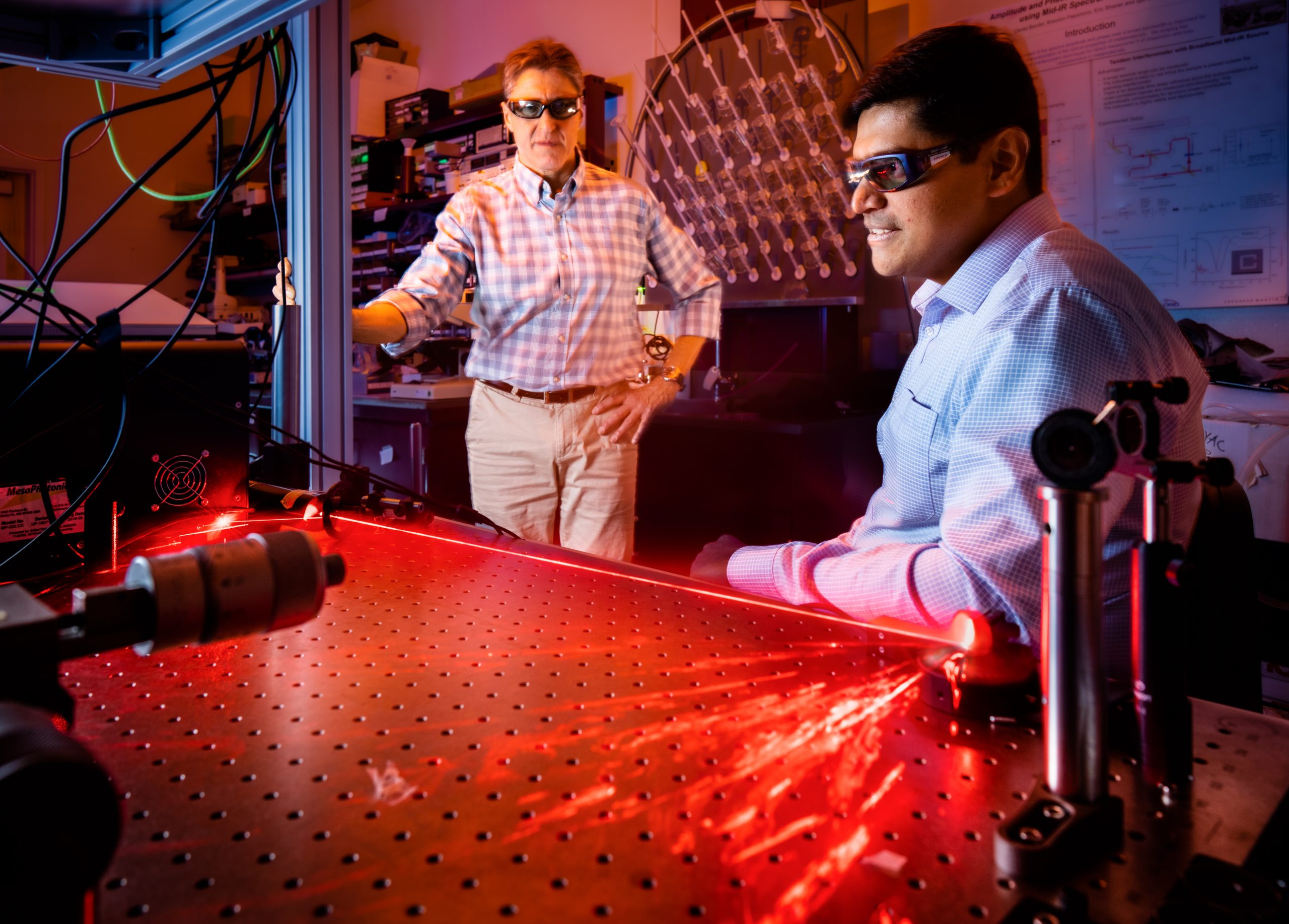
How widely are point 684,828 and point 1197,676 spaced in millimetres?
670

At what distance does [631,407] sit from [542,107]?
2.49ft

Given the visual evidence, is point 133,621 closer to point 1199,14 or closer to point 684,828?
point 684,828

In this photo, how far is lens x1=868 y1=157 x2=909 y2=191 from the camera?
1.16m

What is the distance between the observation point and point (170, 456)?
3.68 feet

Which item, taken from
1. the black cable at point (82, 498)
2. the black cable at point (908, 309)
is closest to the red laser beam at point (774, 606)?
the black cable at point (82, 498)

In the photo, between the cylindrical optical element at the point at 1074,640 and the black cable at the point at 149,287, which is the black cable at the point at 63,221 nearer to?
the black cable at the point at 149,287

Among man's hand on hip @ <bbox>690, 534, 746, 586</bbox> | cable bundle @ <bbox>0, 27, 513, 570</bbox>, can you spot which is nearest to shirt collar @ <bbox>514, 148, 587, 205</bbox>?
cable bundle @ <bbox>0, 27, 513, 570</bbox>

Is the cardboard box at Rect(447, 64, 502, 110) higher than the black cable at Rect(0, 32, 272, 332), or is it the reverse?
the cardboard box at Rect(447, 64, 502, 110)

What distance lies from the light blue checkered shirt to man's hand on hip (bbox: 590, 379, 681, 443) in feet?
2.83

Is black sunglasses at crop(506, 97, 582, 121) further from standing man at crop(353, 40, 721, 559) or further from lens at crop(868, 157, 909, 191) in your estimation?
lens at crop(868, 157, 909, 191)

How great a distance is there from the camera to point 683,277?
7.89ft

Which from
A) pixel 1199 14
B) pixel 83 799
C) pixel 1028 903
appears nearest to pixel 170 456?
pixel 83 799

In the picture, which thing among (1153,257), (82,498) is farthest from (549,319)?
(1153,257)

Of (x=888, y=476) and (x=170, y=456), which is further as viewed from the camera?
(x=888, y=476)
